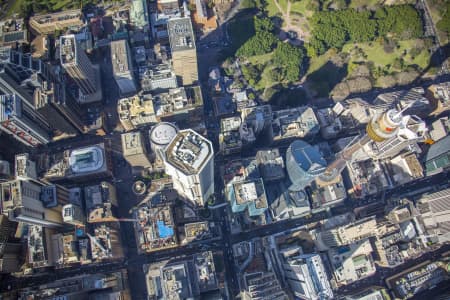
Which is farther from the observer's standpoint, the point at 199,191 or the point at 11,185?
the point at 199,191

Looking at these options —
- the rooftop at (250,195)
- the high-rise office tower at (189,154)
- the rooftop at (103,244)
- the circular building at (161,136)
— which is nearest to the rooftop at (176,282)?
the rooftop at (103,244)

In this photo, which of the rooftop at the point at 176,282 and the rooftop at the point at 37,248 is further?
the rooftop at the point at 37,248

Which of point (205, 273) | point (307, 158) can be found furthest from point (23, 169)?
point (307, 158)

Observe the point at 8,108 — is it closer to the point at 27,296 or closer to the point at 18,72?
the point at 18,72

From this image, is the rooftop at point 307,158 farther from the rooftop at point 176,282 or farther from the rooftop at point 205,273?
the rooftop at point 176,282

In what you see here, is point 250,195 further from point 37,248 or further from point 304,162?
point 37,248

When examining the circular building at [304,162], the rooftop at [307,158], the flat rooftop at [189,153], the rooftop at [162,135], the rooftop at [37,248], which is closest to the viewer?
the flat rooftop at [189,153]

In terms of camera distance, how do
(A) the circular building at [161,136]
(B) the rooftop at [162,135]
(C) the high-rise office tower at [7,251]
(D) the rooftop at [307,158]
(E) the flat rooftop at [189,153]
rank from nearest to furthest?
(E) the flat rooftop at [189,153]
(D) the rooftop at [307,158]
(C) the high-rise office tower at [7,251]
(A) the circular building at [161,136]
(B) the rooftop at [162,135]

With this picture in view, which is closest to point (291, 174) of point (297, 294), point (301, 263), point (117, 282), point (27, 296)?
point (301, 263)
